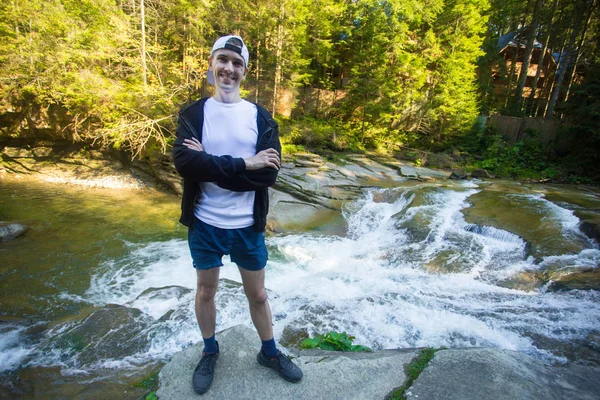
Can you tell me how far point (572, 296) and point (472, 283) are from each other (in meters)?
1.37

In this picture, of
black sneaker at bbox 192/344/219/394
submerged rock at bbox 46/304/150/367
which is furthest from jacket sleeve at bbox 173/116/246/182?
submerged rock at bbox 46/304/150/367

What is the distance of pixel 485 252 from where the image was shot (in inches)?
257

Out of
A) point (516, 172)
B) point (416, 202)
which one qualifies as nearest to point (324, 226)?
point (416, 202)

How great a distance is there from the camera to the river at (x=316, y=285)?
3809 mm

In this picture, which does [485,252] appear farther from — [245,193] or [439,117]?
[439,117]

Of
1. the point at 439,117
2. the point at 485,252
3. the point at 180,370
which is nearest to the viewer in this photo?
the point at 180,370

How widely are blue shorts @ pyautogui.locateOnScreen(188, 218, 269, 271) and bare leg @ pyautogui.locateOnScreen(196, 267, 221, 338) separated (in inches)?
2.8

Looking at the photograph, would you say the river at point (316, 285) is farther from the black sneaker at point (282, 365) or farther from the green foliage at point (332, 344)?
the black sneaker at point (282, 365)

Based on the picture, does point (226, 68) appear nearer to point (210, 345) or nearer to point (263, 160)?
point (263, 160)

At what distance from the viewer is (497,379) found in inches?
94.6

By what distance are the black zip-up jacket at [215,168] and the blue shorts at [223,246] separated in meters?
0.08

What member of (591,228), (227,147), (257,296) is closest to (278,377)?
(257,296)

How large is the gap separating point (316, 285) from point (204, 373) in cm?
344

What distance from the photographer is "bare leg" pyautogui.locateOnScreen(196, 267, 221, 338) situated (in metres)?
2.24
